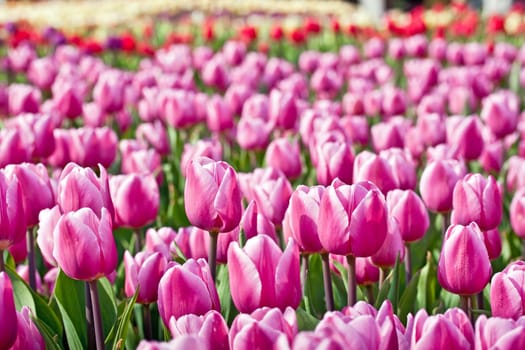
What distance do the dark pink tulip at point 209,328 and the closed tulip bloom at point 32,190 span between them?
81 cm

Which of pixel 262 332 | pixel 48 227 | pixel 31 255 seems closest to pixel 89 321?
pixel 48 227

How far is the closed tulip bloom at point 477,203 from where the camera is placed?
2.16m

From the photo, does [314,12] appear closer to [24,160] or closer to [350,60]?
[350,60]

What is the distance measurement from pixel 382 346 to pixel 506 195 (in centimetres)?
218

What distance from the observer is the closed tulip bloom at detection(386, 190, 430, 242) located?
2.25 meters

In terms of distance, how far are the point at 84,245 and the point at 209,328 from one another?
0.45 m

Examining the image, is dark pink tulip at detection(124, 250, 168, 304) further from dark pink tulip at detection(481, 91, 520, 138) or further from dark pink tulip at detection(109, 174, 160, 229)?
dark pink tulip at detection(481, 91, 520, 138)

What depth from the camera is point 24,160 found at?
9.61 ft

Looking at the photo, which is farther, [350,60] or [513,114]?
[350,60]

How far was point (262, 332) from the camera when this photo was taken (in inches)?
51.4

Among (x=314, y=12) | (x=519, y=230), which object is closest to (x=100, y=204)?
(x=519, y=230)

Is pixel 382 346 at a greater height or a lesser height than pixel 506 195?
greater

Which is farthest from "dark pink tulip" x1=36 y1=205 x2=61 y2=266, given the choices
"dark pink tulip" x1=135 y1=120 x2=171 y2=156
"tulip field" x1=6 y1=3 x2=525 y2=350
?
"dark pink tulip" x1=135 y1=120 x2=171 y2=156

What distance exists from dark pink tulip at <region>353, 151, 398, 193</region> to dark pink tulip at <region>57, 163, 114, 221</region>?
0.77 metres
